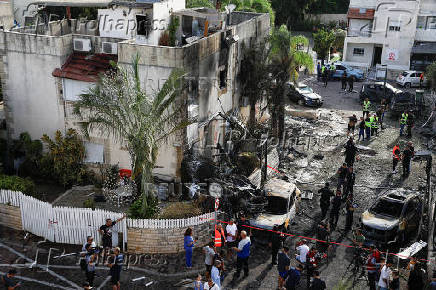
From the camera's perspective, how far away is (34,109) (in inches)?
846

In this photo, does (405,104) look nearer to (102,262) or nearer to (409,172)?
(409,172)

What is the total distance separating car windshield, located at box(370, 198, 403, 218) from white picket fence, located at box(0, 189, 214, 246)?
19.5ft

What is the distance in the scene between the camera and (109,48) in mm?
20875

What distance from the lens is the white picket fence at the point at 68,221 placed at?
53.7ft

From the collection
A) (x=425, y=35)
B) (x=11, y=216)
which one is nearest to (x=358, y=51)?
(x=425, y=35)

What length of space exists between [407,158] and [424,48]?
23.3 m

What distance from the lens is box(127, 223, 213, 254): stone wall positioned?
1639 cm

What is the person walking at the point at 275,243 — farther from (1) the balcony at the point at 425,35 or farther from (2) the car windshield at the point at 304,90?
(1) the balcony at the point at 425,35

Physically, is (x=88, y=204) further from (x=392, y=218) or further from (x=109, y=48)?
(x=392, y=218)

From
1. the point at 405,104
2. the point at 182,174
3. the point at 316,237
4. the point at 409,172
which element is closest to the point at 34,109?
the point at 182,174

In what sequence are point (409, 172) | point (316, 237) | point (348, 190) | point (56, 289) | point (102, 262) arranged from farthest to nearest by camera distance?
point (409, 172), point (348, 190), point (316, 237), point (102, 262), point (56, 289)

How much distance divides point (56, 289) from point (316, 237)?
28.9ft

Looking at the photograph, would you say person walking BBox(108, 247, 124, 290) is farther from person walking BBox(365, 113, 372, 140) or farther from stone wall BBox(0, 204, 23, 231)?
person walking BBox(365, 113, 372, 140)

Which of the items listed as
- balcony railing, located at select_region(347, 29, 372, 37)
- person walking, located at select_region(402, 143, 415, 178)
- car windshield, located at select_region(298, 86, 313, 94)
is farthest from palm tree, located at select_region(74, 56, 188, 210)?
balcony railing, located at select_region(347, 29, 372, 37)
